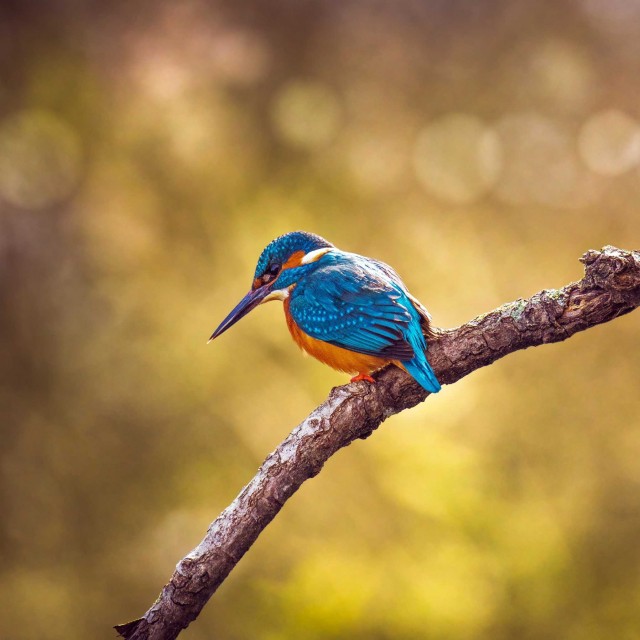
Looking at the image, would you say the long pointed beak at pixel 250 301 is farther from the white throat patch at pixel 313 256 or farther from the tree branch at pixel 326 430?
the tree branch at pixel 326 430

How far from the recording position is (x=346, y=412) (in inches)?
102

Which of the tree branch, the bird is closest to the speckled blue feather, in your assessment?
the bird

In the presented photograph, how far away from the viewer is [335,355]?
297 cm

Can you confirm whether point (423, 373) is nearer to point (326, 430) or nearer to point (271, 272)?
point (326, 430)

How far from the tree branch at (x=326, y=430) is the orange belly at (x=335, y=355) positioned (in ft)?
0.82

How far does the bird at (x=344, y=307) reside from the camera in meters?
2.71

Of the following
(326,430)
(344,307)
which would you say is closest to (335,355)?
(344,307)

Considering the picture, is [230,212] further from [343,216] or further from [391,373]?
[391,373]

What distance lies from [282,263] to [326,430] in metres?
0.97

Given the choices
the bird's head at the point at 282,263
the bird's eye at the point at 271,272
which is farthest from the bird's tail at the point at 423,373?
the bird's eye at the point at 271,272

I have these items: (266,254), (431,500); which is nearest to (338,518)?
(431,500)

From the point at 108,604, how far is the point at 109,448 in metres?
0.81

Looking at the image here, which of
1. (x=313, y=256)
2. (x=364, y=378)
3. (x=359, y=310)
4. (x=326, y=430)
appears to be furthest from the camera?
(x=313, y=256)

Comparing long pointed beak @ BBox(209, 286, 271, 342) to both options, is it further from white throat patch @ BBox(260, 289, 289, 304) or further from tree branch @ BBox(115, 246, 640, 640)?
tree branch @ BBox(115, 246, 640, 640)
